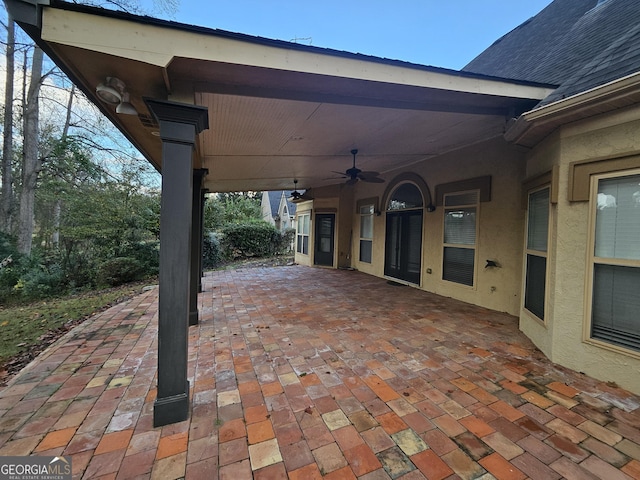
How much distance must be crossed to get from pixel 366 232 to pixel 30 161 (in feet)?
35.3

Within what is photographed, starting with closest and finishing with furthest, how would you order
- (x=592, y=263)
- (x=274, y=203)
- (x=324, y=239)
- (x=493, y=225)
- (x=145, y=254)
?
1. (x=592, y=263)
2. (x=493, y=225)
3. (x=145, y=254)
4. (x=324, y=239)
5. (x=274, y=203)

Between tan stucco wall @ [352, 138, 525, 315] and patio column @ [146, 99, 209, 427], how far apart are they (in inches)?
180

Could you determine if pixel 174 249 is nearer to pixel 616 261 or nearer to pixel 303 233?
pixel 616 261

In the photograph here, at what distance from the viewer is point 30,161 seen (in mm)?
8445

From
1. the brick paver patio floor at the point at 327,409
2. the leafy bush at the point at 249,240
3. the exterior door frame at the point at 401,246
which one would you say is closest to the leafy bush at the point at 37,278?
the brick paver patio floor at the point at 327,409

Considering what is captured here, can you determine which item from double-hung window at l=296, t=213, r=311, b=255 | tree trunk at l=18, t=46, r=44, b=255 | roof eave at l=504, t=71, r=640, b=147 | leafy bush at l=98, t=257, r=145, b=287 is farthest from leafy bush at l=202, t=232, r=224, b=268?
roof eave at l=504, t=71, r=640, b=147

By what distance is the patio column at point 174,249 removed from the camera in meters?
1.85

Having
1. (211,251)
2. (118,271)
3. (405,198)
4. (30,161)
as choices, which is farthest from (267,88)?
(30,161)

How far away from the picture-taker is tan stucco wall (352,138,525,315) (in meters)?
4.27

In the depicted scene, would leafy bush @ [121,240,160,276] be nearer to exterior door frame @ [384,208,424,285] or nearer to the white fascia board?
exterior door frame @ [384,208,424,285]

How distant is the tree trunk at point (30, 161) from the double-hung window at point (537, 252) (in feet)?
41.8

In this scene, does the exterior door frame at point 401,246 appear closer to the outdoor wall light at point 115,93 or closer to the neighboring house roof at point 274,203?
the outdoor wall light at point 115,93

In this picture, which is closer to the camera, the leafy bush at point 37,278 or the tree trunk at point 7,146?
the leafy bush at point 37,278

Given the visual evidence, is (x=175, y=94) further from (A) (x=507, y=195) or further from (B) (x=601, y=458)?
(A) (x=507, y=195)
